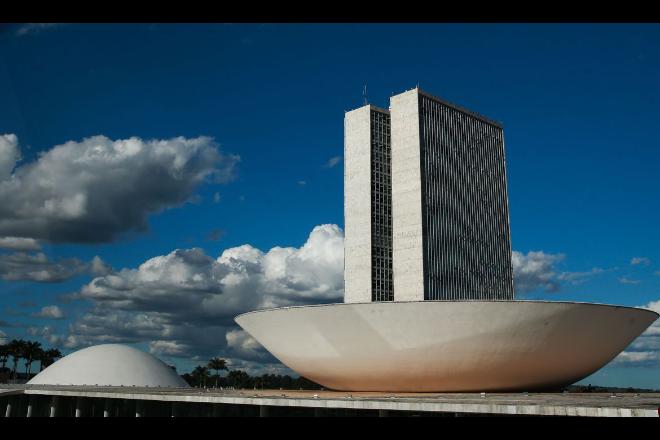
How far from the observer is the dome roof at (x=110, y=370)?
74250 mm

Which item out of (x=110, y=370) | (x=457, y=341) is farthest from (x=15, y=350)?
(x=457, y=341)

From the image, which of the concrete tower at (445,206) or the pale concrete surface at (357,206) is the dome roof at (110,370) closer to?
the pale concrete surface at (357,206)

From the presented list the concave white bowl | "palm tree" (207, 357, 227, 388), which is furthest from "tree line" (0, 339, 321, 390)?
the concave white bowl

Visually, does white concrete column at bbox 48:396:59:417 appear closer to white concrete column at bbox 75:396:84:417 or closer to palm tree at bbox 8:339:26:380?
white concrete column at bbox 75:396:84:417

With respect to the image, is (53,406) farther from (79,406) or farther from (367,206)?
(367,206)

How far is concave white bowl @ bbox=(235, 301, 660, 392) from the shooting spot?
120ft

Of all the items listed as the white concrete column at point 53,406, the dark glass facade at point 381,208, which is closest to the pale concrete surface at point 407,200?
the dark glass facade at point 381,208

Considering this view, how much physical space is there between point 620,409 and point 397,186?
79.6m

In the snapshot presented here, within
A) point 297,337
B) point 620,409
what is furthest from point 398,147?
point 620,409

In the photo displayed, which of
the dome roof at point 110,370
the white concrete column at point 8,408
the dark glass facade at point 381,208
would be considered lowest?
the white concrete column at point 8,408

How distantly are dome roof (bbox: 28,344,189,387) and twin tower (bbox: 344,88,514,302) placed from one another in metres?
31.3

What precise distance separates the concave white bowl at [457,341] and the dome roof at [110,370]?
3992 cm

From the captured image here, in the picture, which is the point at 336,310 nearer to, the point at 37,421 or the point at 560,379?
the point at 560,379
